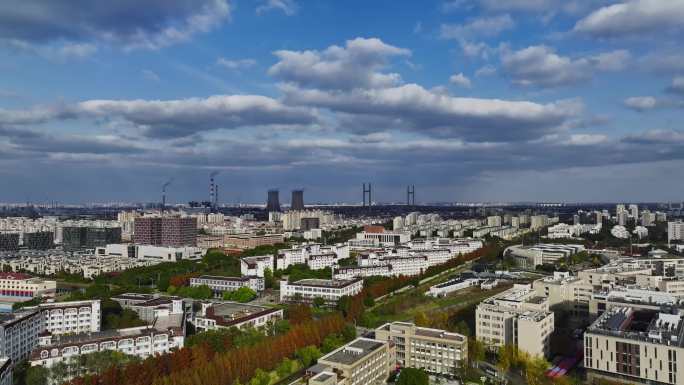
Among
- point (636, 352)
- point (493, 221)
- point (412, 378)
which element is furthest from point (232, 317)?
point (493, 221)

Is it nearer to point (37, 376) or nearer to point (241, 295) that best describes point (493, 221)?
point (241, 295)

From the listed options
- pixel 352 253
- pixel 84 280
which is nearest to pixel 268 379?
pixel 84 280

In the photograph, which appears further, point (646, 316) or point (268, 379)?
point (646, 316)

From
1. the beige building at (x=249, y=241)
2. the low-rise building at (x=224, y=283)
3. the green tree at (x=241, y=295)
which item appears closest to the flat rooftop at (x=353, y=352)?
the green tree at (x=241, y=295)

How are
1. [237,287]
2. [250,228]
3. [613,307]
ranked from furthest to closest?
[250,228]
[237,287]
[613,307]

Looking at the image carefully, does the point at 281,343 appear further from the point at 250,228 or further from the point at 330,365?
the point at 250,228

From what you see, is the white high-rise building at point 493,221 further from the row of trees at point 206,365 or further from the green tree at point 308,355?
the green tree at point 308,355
